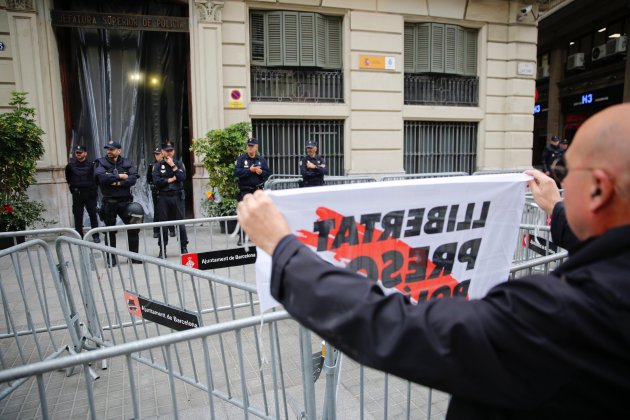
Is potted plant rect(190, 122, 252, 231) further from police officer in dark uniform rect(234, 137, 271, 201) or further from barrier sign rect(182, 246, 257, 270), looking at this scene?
barrier sign rect(182, 246, 257, 270)

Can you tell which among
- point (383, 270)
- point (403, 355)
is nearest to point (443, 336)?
point (403, 355)

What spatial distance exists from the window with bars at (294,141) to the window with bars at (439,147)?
2337mm

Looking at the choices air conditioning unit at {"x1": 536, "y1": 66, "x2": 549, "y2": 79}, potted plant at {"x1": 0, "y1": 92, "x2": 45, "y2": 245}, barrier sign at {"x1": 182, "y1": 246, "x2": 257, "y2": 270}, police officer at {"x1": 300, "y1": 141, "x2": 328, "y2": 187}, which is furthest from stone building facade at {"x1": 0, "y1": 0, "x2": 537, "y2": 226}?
air conditioning unit at {"x1": 536, "y1": 66, "x2": 549, "y2": 79}

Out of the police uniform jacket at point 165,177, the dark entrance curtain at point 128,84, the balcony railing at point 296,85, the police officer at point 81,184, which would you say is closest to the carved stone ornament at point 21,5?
the dark entrance curtain at point 128,84

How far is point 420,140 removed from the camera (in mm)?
13656

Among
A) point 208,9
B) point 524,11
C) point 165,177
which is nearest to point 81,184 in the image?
point 165,177

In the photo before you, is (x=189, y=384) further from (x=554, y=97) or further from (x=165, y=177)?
(x=554, y=97)

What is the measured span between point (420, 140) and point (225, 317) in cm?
993

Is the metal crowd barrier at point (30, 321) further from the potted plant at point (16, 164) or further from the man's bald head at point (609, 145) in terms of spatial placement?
the man's bald head at point (609, 145)

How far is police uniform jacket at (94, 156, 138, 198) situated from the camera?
8.04m

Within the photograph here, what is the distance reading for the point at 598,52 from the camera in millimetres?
22266

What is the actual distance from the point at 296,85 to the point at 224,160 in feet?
12.2

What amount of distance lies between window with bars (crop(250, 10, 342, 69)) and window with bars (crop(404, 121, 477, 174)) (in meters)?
3.56

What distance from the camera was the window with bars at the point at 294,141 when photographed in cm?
1206
